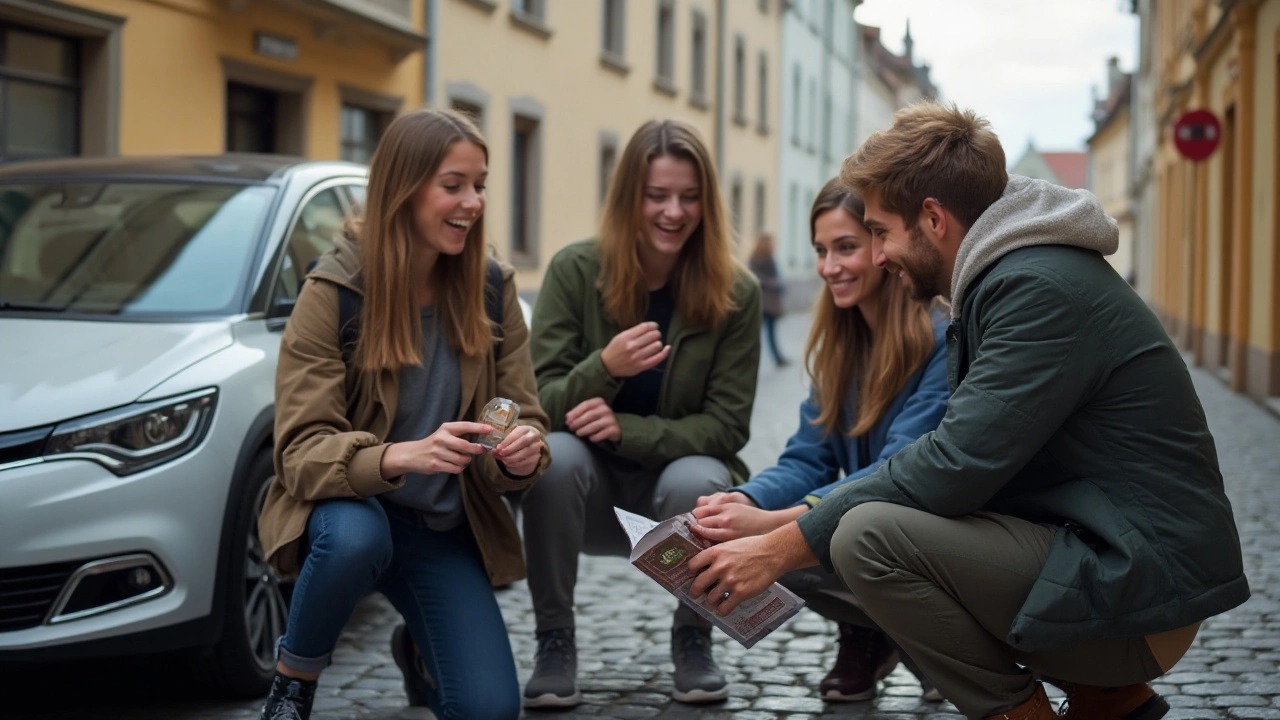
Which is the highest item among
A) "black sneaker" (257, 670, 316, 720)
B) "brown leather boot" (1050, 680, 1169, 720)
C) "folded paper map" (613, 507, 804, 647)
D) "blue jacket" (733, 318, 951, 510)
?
"blue jacket" (733, 318, 951, 510)

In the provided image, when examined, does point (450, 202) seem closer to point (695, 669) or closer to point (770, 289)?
point (695, 669)

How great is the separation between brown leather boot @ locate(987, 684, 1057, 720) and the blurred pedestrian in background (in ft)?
52.5

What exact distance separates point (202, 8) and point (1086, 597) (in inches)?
472

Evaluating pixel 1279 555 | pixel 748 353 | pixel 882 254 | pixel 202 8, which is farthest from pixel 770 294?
pixel 882 254

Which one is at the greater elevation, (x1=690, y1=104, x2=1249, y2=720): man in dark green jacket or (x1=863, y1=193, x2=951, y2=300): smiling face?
(x1=863, y1=193, x2=951, y2=300): smiling face

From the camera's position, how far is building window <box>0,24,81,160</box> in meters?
11.4

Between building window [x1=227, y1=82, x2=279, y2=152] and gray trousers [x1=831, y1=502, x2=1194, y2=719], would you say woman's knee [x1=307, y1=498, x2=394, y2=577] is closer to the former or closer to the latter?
gray trousers [x1=831, y1=502, x2=1194, y2=719]

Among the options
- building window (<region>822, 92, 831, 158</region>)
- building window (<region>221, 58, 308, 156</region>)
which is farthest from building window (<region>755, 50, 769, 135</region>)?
building window (<region>221, 58, 308, 156</region>)

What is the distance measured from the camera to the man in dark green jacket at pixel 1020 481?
9.50 ft

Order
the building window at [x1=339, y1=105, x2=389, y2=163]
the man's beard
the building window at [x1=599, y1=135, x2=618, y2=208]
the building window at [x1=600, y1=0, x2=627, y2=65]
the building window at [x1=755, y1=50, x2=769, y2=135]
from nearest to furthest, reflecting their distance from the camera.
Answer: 1. the man's beard
2. the building window at [x1=339, y1=105, x2=389, y2=163]
3. the building window at [x1=599, y1=135, x2=618, y2=208]
4. the building window at [x1=600, y1=0, x2=627, y2=65]
5. the building window at [x1=755, y1=50, x2=769, y2=135]

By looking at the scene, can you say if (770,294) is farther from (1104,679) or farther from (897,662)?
(1104,679)

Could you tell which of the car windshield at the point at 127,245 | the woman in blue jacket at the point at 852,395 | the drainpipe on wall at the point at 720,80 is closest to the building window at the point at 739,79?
the drainpipe on wall at the point at 720,80

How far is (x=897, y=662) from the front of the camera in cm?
474

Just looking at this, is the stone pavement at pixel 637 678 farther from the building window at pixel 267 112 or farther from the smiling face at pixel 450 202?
the building window at pixel 267 112
